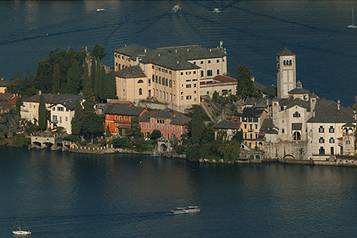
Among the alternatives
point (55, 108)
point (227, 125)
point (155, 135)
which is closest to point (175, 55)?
point (55, 108)

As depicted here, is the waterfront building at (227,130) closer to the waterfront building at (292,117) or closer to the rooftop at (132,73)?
the waterfront building at (292,117)

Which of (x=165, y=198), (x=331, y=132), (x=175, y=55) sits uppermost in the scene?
(x=175, y=55)

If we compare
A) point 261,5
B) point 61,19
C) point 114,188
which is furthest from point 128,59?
point 261,5

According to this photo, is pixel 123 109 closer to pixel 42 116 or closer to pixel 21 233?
pixel 42 116

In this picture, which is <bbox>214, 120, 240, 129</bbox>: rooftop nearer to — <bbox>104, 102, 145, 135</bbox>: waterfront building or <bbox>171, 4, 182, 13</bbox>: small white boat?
<bbox>104, 102, 145, 135</bbox>: waterfront building

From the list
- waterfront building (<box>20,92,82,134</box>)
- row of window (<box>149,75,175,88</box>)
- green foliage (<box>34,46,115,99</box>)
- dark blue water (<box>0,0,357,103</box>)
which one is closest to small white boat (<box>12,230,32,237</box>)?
waterfront building (<box>20,92,82,134</box>)

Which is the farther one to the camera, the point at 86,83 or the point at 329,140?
the point at 86,83

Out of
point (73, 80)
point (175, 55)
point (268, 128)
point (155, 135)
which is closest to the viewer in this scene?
point (268, 128)
